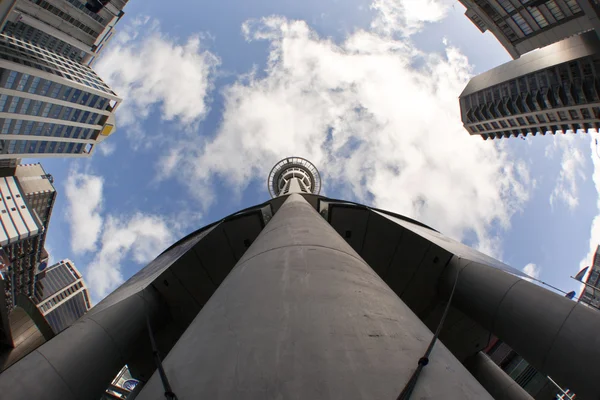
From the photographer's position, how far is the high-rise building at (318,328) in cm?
256

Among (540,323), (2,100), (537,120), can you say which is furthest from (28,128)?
(537,120)

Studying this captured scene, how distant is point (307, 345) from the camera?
9.23 feet

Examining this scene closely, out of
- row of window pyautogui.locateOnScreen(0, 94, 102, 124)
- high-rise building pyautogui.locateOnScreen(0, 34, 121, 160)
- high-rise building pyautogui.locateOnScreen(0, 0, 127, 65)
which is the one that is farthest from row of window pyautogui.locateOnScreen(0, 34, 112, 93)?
row of window pyautogui.locateOnScreen(0, 94, 102, 124)

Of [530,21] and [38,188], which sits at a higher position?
[530,21]

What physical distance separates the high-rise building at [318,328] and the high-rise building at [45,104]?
66.1 m

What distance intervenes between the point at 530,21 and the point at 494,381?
167ft

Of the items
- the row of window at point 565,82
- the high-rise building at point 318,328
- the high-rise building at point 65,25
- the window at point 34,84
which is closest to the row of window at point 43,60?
the window at point 34,84

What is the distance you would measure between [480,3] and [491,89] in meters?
17.8

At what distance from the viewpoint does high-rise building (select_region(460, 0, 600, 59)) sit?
37.9 meters

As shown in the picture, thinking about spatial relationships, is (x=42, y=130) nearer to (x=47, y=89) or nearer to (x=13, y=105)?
(x=47, y=89)

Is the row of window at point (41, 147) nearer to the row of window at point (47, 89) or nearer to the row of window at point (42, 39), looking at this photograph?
the row of window at point (47, 89)

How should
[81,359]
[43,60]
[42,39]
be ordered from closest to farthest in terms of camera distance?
[81,359]
[43,60]
[42,39]

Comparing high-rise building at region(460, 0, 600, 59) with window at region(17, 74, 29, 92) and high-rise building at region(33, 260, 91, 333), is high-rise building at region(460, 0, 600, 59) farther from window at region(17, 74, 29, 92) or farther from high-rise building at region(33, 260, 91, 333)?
high-rise building at region(33, 260, 91, 333)

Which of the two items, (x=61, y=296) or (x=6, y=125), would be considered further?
(x=61, y=296)
